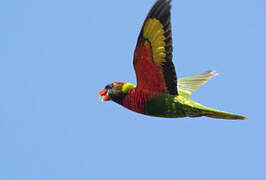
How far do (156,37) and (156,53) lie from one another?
1.18 ft

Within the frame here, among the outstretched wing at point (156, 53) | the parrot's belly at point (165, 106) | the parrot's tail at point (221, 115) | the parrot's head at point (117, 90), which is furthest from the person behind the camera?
the parrot's head at point (117, 90)

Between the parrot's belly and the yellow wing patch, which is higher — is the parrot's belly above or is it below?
below

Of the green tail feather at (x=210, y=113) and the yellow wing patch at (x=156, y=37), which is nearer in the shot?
the yellow wing patch at (x=156, y=37)

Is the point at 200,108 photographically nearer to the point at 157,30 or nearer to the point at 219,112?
the point at 219,112

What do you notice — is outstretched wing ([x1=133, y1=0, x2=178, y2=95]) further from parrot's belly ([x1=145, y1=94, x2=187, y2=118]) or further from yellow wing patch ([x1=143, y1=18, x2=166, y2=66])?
parrot's belly ([x1=145, y1=94, x2=187, y2=118])

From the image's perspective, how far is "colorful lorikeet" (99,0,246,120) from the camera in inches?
324

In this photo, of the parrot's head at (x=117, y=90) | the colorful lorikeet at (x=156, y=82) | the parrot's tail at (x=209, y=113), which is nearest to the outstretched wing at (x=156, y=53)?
the colorful lorikeet at (x=156, y=82)

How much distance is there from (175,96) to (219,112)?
41.5 inches

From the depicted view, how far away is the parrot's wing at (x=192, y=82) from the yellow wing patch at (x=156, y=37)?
9.22 ft

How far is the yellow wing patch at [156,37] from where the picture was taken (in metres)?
8.25

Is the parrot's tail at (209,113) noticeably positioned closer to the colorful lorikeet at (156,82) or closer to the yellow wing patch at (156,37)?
the colorful lorikeet at (156,82)

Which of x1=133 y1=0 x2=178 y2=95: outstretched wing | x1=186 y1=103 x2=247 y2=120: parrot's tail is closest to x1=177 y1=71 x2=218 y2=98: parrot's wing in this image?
x1=186 y1=103 x2=247 y2=120: parrot's tail

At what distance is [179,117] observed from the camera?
9.24 meters

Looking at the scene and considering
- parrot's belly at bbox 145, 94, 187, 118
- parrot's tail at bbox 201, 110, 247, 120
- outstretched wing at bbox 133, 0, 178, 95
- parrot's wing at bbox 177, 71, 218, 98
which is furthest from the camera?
parrot's wing at bbox 177, 71, 218, 98
